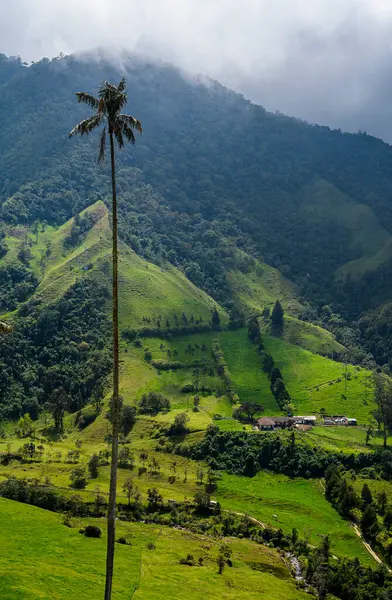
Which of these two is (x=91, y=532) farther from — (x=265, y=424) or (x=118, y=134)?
(x=265, y=424)

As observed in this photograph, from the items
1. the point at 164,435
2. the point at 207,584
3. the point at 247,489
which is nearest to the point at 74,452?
the point at 164,435

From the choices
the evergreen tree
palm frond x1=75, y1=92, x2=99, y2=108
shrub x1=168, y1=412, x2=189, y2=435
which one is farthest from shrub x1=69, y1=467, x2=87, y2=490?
palm frond x1=75, y1=92, x2=99, y2=108

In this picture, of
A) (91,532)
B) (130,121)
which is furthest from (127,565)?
(130,121)

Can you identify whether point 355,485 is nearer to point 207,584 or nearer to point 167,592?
point 207,584

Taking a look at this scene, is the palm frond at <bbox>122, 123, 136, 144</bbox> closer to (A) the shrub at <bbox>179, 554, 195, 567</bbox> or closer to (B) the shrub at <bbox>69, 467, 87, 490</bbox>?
(A) the shrub at <bbox>179, 554, 195, 567</bbox>

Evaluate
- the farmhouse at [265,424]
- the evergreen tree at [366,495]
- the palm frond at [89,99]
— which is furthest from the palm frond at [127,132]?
the farmhouse at [265,424]
